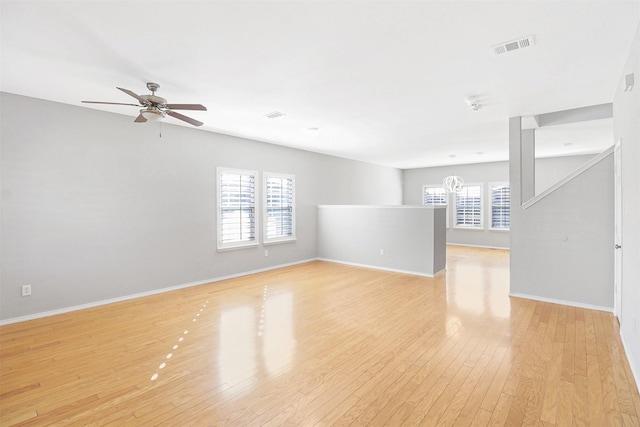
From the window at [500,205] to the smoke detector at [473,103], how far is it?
6.37 metres

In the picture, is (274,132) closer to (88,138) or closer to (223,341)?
(88,138)

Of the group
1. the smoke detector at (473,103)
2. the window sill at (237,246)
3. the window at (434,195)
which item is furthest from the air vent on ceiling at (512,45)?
the window at (434,195)

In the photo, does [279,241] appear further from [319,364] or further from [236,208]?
[319,364]

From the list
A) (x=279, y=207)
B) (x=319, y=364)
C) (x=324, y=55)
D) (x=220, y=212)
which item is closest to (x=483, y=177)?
(x=279, y=207)

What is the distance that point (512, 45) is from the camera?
259 cm

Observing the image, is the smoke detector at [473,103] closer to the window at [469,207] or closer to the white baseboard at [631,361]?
the white baseboard at [631,361]

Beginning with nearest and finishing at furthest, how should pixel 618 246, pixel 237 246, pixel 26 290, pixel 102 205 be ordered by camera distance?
pixel 618 246 → pixel 26 290 → pixel 102 205 → pixel 237 246

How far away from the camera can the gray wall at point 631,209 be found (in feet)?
7.75

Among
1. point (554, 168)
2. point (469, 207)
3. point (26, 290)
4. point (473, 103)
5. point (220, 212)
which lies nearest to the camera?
point (26, 290)

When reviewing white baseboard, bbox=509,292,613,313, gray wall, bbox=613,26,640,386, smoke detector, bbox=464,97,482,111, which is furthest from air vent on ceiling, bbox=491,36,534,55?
white baseboard, bbox=509,292,613,313

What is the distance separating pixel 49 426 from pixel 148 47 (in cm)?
288

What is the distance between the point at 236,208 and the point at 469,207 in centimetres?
776

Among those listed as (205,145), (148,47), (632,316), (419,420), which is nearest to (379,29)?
(148,47)

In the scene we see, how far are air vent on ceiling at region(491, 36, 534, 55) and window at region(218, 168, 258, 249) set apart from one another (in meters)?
4.66
